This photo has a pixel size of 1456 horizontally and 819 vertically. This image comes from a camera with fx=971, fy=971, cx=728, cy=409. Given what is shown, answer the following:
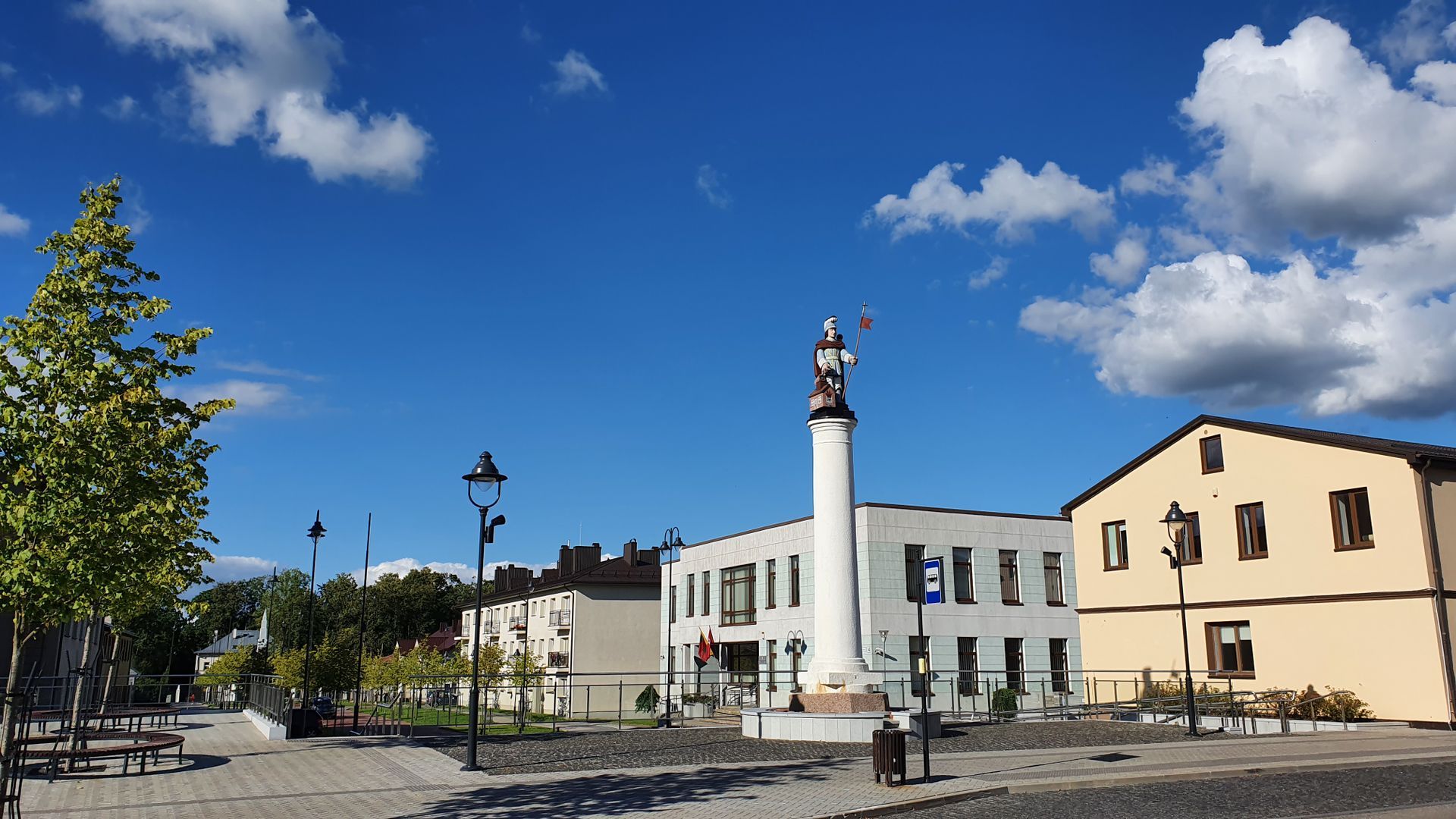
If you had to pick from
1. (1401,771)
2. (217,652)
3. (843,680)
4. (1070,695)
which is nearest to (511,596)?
(217,652)

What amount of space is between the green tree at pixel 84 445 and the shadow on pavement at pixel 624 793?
4.93m

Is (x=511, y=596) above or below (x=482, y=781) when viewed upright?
above

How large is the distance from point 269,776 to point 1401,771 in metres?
17.6

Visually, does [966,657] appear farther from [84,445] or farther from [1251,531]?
[84,445]

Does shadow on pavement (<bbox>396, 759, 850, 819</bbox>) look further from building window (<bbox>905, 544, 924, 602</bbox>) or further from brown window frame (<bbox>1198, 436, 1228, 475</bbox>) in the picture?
building window (<bbox>905, 544, 924, 602</bbox>)

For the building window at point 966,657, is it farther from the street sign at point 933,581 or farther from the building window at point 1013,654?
the street sign at point 933,581

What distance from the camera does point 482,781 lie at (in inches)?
571

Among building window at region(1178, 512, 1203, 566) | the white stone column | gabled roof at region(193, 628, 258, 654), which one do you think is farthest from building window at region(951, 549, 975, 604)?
gabled roof at region(193, 628, 258, 654)

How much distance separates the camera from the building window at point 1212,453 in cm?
2869

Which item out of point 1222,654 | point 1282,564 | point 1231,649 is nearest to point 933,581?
point 1282,564

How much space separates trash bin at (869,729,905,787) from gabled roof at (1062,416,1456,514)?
17.1 meters

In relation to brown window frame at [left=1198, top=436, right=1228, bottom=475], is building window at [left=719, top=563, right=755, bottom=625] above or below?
below

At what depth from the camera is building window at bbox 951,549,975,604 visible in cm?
3909

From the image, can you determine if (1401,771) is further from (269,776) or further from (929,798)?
(269,776)
